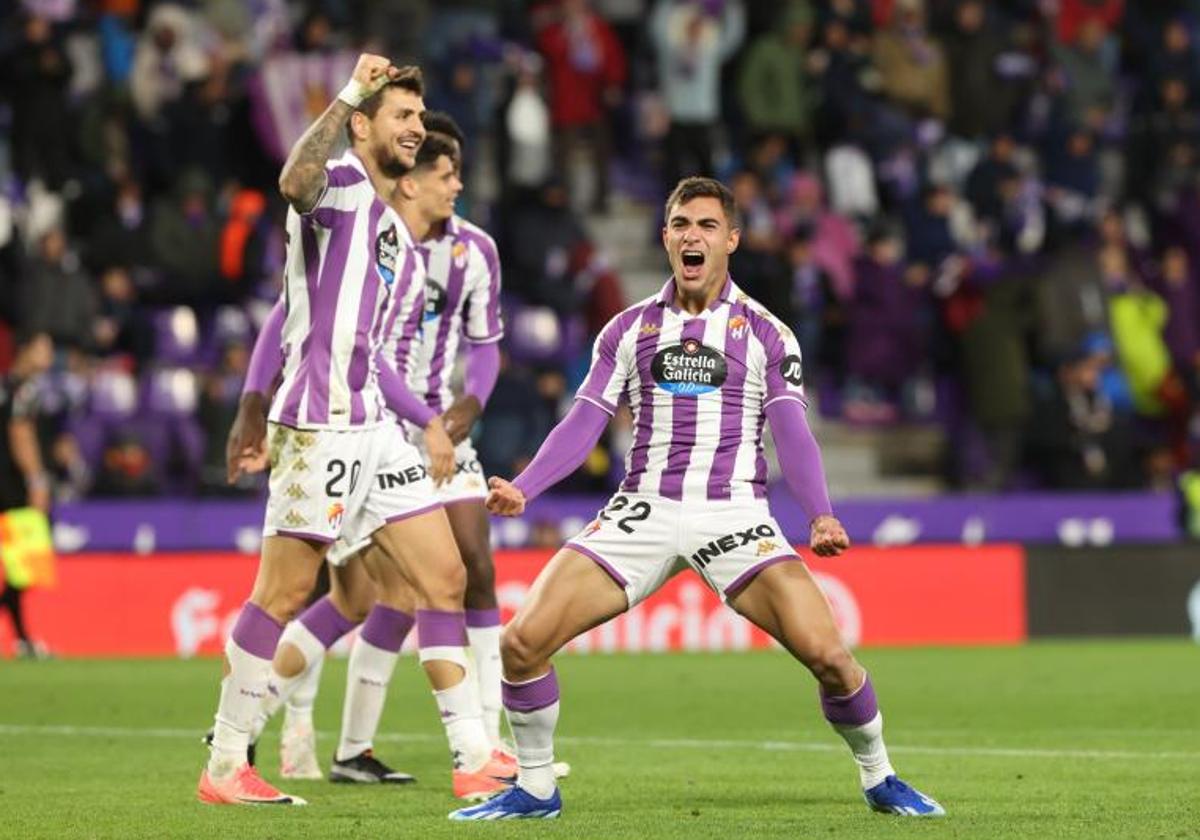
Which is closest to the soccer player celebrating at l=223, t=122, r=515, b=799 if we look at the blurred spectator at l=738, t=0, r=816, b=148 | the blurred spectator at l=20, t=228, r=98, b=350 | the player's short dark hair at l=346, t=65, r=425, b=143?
the player's short dark hair at l=346, t=65, r=425, b=143

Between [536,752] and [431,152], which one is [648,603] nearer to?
[431,152]

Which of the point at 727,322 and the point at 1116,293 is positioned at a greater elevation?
the point at 727,322

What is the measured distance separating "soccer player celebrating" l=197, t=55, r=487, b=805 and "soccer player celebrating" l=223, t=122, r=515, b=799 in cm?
42

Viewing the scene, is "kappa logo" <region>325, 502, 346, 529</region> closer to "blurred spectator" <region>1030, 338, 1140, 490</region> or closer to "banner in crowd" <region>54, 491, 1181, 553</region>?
"banner in crowd" <region>54, 491, 1181, 553</region>

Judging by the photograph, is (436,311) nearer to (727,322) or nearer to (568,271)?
(727,322)

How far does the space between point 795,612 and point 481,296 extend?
9.96ft

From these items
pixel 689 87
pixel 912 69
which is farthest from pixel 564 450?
pixel 912 69

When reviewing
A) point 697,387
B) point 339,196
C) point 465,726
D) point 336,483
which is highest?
point 339,196

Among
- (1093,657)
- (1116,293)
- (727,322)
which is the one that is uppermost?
(727,322)

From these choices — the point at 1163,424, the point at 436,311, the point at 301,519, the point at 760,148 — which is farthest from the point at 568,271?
the point at 301,519

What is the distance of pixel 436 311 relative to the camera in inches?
423

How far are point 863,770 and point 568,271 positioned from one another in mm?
14427

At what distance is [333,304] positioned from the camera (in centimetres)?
910

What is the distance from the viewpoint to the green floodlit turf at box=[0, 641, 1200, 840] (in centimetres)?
827
